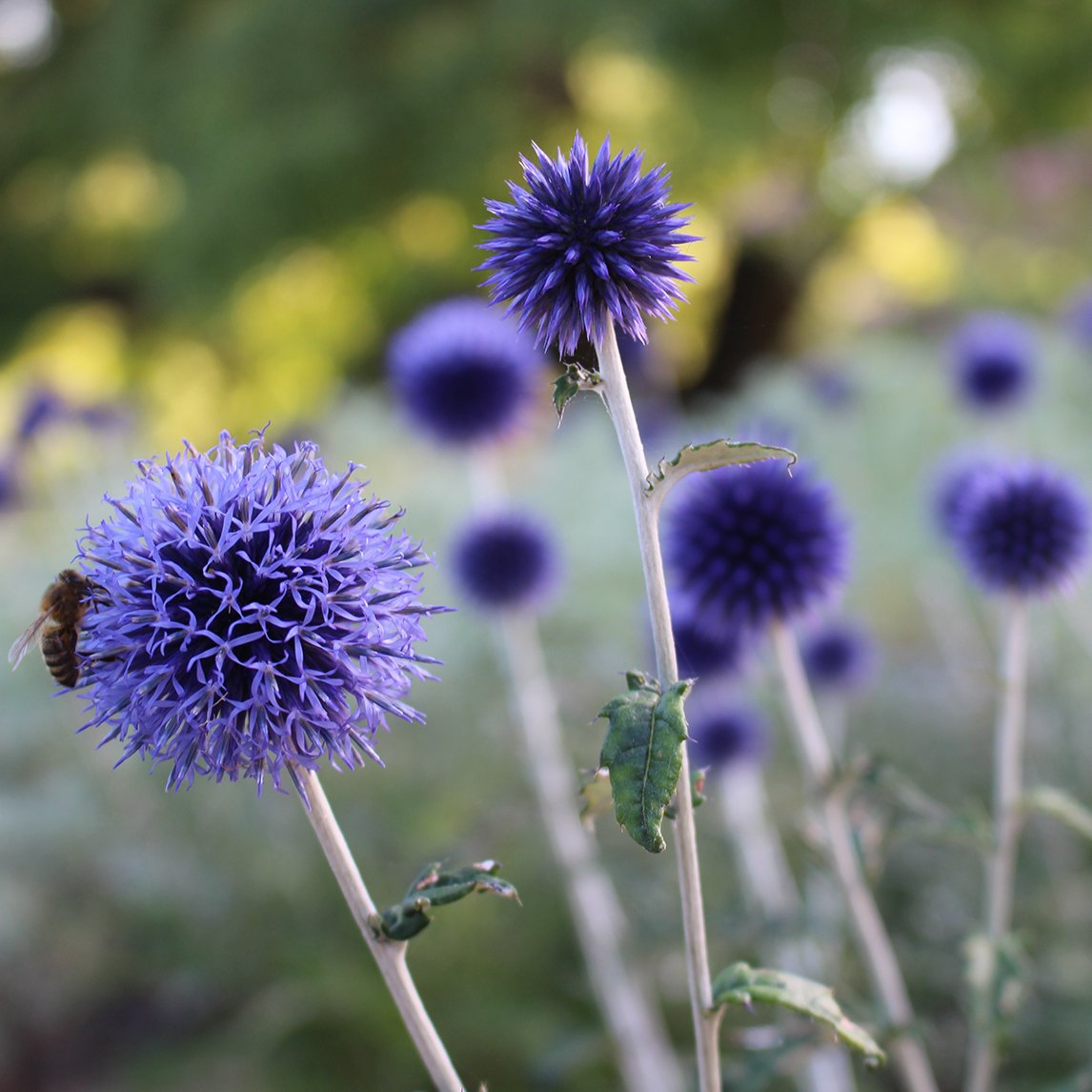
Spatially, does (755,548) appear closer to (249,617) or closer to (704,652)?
(704,652)

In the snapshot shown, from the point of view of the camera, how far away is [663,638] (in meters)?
0.82

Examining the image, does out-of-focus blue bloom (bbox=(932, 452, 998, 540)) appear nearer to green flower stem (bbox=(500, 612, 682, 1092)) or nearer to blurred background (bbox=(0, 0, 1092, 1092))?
blurred background (bbox=(0, 0, 1092, 1092))

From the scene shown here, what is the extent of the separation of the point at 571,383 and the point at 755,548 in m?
0.95

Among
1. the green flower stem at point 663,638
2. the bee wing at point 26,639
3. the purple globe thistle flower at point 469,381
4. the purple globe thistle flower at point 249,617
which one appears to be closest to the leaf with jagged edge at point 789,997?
the green flower stem at point 663,638

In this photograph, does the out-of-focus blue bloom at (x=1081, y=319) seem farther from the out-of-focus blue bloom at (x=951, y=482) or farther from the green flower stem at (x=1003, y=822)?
the green flower stem at (x=1003, y=822)

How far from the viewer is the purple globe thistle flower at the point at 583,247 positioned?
33.5 inches

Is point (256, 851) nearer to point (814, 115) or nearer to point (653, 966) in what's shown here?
point (653, 966)

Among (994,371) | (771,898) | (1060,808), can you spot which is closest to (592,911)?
(771,898)

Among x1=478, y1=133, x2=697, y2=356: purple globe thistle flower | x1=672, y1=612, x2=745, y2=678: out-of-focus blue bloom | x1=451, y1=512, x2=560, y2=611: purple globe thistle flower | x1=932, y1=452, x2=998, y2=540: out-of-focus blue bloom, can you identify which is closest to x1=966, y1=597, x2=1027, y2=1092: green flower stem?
x1=672, y1=612, x2=745, y2=678: out-of-focus blue bloom

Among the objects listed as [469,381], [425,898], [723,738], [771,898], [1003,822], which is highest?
[469,381]

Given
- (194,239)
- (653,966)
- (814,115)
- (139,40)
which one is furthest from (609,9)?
(653,966)

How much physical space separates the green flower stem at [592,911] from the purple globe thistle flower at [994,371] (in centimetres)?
199

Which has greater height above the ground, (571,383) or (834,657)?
(571,383)

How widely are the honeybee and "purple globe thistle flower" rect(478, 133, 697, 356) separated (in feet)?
1.66
